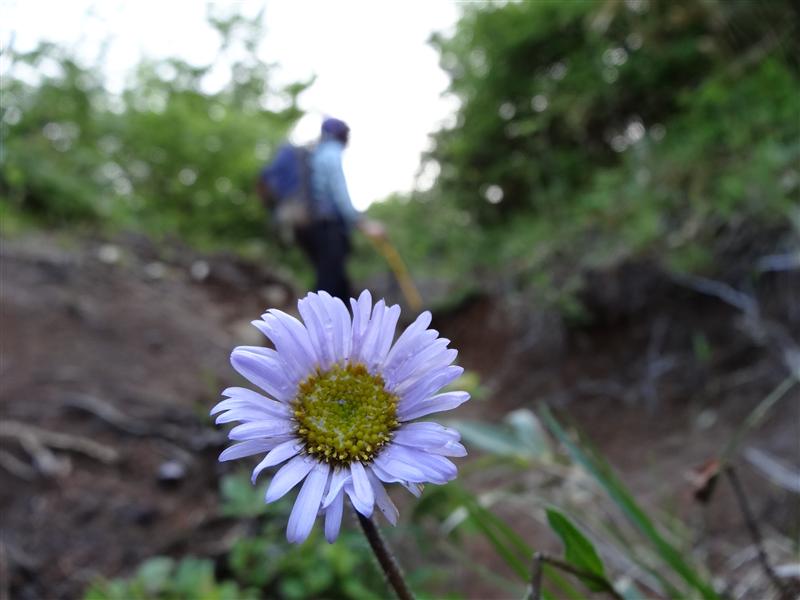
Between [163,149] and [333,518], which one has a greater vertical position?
[163,149]

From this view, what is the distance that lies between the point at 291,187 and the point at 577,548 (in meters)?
3.68

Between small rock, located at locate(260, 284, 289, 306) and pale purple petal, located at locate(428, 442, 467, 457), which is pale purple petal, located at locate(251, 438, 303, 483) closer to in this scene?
pale purple petal, located at locate(428, 442, 467, 457)

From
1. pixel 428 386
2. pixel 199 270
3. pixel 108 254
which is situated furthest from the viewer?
pixel 199 270

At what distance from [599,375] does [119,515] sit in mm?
2658

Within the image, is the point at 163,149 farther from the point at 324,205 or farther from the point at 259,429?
the point at 259,429

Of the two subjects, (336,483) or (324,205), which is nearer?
(336,483)

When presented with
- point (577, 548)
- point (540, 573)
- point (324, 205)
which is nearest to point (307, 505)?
point (540, 573)

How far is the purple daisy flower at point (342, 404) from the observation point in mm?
625

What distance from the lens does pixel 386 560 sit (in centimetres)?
65

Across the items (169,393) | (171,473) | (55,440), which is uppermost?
(169,393)

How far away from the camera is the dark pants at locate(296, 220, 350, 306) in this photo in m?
4.16

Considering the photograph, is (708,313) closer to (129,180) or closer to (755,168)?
(755,168)

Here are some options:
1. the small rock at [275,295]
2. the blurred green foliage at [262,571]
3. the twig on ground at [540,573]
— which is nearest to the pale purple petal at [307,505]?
the twig on ground at [540,573]

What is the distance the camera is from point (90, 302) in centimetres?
411
